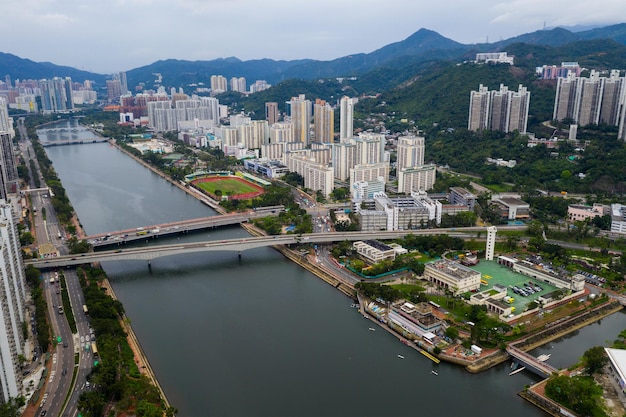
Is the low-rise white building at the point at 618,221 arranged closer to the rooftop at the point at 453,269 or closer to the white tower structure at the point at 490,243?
the white tower structure at the point at 490,243

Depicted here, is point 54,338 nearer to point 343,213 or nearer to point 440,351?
point 440,351

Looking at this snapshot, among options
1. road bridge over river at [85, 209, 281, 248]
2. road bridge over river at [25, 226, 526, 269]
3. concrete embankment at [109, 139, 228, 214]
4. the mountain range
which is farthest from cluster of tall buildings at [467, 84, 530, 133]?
the mountain range

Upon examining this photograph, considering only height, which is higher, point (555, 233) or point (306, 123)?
point (306, 123)

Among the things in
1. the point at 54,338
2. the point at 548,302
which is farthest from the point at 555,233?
the point at 54,338

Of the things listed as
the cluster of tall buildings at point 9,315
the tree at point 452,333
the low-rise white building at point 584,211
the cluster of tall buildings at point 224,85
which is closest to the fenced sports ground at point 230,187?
the cluster of tall buildings at point 9,315

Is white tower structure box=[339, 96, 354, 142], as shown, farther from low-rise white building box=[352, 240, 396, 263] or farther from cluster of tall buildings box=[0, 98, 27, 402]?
cluster of tall buildings box=[0, 98, 27, 402]

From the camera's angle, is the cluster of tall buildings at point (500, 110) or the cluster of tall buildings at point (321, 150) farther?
the cluster of tall buildings at point (500, 110)
